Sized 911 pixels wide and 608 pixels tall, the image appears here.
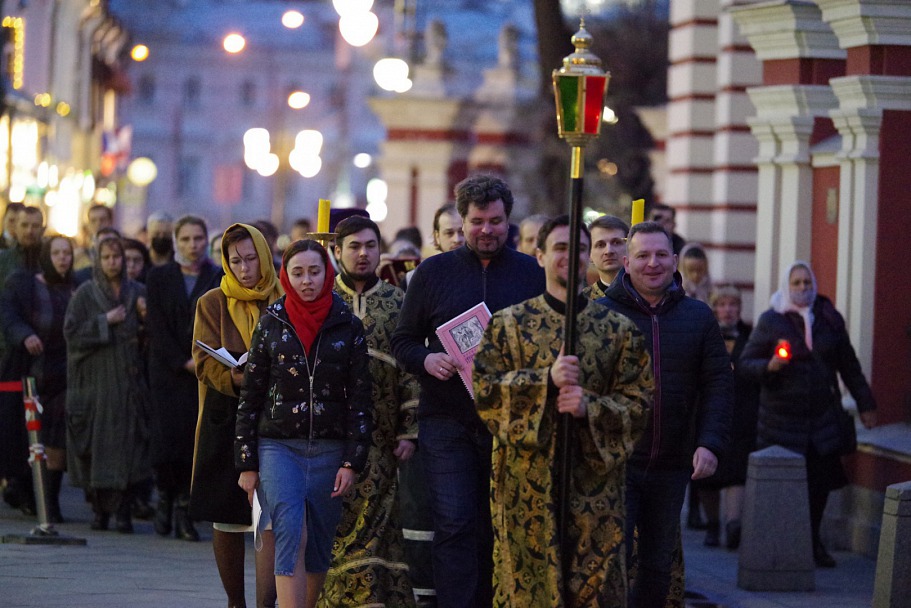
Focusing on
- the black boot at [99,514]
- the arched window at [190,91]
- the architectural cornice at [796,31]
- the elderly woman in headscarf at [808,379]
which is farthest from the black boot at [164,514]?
the arched window at [190,91]

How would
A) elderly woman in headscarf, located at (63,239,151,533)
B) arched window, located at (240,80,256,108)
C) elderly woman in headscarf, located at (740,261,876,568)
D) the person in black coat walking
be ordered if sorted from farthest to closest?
arched window, located at (240,80,256,108), elderly woman in headscarf, located at (63,239,151,533), elderly woman in headscarf, located at (740,261,876,568), the person in black coat walking

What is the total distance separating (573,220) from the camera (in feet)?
24.2

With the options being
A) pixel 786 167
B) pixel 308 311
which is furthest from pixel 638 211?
pixel 786 167

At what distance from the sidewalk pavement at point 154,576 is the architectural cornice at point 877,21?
134 inches

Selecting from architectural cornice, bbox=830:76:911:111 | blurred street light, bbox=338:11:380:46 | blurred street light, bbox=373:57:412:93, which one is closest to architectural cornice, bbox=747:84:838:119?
architectural cornice, bbox=830:76:911:111

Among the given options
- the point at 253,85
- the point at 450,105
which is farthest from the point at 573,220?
the point at 253,85

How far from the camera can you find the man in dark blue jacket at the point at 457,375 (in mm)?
8508

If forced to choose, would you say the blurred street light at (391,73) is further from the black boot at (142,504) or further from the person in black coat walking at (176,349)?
the person in black coat walking at (176,349)

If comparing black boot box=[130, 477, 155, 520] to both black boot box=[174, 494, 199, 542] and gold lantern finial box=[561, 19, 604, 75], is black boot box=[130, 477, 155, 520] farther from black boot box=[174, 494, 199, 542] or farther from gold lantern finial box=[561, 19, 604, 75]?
gold lantern finial box=[561, 19, 604, 75]

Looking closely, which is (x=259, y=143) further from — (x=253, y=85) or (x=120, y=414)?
(x=253, y=85)

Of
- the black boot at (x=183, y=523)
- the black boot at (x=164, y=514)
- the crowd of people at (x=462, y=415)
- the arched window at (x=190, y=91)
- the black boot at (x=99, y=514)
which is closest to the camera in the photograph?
the crowd of people at (x=462, y=415)

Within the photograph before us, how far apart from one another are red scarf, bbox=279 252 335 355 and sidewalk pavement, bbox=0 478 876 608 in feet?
7.01

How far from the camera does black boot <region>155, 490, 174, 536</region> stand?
12586 mm

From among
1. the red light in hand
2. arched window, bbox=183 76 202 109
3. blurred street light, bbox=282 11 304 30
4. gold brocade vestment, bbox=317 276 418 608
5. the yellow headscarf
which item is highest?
arched window, bbox=183 76 202 109
